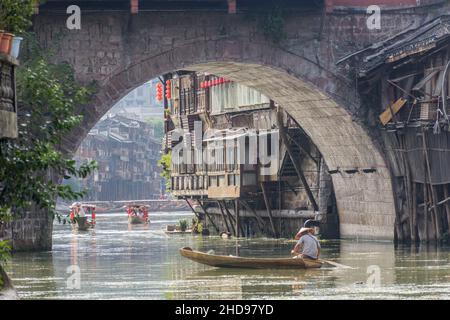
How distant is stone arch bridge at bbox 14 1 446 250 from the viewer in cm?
3712

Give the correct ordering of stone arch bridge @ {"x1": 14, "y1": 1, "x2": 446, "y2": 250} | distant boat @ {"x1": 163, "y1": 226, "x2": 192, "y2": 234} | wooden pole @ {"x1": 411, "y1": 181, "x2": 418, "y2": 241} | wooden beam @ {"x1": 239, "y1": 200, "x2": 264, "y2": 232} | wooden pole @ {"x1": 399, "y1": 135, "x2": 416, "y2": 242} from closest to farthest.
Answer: stone arch bridge @ {"x1": 14, "y1": 1, "x2": 446, "y2": 250} < wooden pole @ {"x1": 411, "y1": 181, "x2": 418, "y2": 241} < wooden pole @ {"x1": 399, "y1": 135, "x2": 416, "y2": 242} < wooden beam @ {"x1": 239, "y1": 200, "x2": 264, "y2": 232} < distant boat @ {"x1": 163, "y1": 226, "x2": 192, "y2": 234}

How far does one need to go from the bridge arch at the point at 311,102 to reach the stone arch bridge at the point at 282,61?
28 millimetres

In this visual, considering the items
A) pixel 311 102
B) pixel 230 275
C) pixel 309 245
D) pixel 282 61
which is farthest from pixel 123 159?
pixel 230 275

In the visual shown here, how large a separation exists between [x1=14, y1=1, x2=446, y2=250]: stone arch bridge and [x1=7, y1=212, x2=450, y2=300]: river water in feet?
6.40

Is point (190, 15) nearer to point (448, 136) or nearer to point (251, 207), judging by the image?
point (448, 136)

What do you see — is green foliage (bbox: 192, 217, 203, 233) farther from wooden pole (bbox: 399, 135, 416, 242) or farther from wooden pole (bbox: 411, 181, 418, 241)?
wooden pole (bbox: 411, 181, 418, 241)

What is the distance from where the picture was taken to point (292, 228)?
149 ft

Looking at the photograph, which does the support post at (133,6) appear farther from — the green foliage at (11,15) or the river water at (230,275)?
the green foliage at (11,15)

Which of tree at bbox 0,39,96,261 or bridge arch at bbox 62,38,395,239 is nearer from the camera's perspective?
tree at bbox 0,39,96,261

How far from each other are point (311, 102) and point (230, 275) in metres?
11.6

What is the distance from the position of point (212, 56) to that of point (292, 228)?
9.17m

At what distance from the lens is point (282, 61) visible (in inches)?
1542

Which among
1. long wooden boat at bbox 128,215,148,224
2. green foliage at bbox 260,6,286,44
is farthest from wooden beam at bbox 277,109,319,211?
long wooden boat at bbox 128,215,148,224
